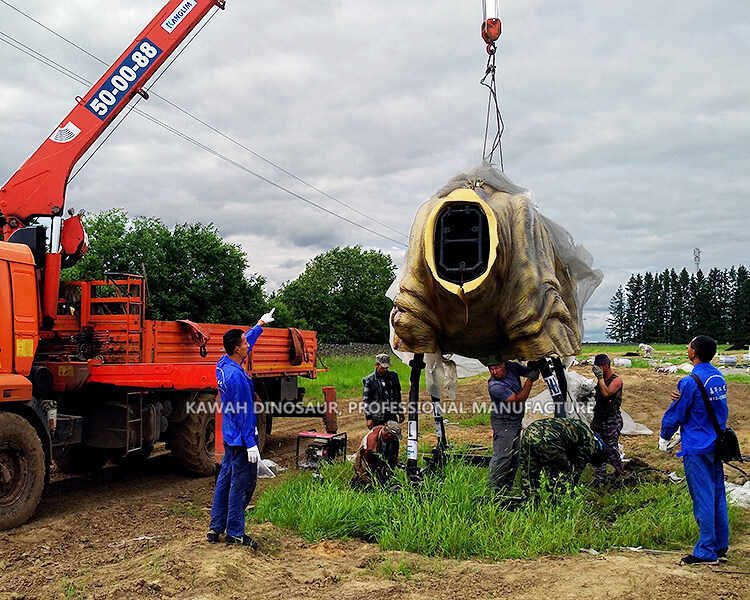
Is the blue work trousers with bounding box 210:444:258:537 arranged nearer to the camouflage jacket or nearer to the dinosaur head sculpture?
the dinosaur head sculpture

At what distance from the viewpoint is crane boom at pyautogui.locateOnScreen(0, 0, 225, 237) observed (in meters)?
8.90

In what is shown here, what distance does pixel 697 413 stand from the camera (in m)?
5.70

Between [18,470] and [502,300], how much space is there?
5.05 metres

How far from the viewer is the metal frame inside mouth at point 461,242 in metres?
5.29

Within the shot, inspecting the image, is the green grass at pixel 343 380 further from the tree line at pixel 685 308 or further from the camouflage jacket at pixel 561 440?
the tree line at pixel 685 308

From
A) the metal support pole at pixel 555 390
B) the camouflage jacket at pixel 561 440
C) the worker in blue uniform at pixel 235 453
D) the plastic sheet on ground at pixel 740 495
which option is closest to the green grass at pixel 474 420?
the plastic sheet on ground at pixel 740 495

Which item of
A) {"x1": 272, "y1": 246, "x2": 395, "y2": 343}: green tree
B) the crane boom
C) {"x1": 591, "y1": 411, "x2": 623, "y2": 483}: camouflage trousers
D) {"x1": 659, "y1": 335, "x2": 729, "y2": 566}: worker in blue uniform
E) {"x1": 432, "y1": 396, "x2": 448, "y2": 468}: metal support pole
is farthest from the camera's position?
{"x1": 272, "y1": 246, "x2": 395, "y2": 343}: green tree

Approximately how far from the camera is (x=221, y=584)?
486 centimetres

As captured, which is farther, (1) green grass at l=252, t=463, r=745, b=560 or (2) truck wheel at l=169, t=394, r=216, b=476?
(2) truck wheel at l=169, t=394, r=216, b=476

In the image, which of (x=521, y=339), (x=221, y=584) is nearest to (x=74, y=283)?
(x=221, y=584)

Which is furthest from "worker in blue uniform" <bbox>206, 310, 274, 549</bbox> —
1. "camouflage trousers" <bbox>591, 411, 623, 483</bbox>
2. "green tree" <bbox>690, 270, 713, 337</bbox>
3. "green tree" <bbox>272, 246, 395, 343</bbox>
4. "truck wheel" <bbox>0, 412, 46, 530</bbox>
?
"green tree" <bbox>690, 270, 713, 337</bbox>

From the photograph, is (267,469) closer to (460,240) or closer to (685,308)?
(460,240)

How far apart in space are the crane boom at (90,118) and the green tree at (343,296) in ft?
133

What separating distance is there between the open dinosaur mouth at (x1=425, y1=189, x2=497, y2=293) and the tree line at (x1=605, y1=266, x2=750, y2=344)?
74.6 meters
